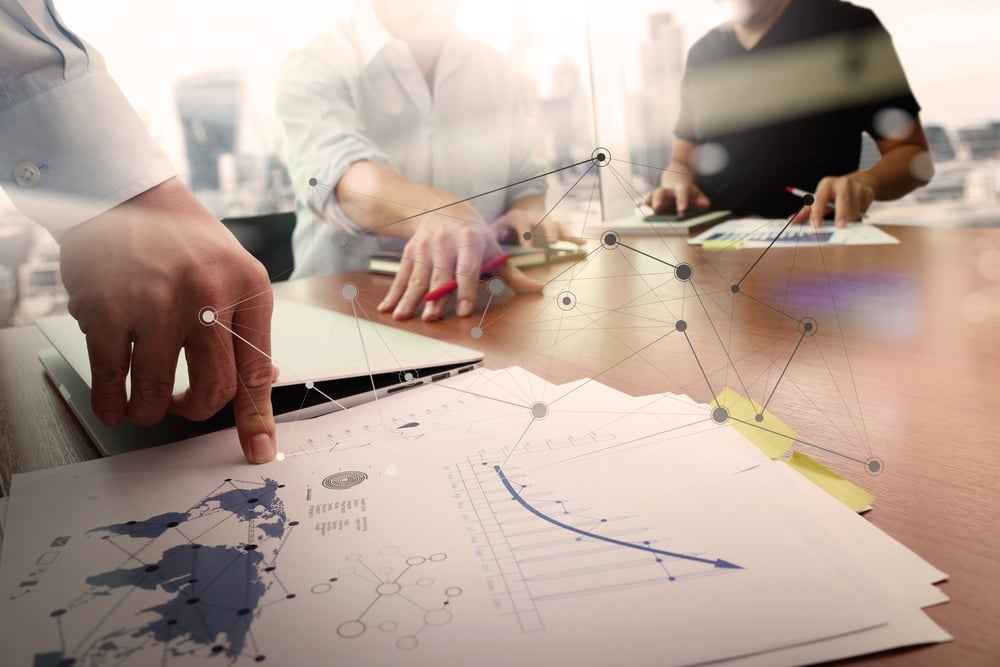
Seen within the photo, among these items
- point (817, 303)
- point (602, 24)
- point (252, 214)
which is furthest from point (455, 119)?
point (817, 303)

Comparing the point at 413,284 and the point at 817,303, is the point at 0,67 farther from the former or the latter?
the point at 817,303

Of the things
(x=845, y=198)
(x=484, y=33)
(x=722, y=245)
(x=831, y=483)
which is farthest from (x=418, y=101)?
(x=831, y=483)

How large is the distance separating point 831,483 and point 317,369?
319 millimetres

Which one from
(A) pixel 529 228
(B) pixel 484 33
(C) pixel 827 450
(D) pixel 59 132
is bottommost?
(C) pixel 827 450

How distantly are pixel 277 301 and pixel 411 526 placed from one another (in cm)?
23

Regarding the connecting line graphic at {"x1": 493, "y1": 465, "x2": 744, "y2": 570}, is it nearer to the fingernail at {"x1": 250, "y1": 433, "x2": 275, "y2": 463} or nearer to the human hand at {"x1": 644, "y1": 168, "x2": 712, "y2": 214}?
the fingernail at {"x1": 250, "y1": 433, "x2": 275, "y2": 463}

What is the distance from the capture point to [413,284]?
22.8 inches

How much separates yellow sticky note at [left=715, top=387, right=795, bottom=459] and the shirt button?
0.45m

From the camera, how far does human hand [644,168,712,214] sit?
59 centimetres

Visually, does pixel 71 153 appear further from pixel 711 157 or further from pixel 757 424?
pixel 711 157

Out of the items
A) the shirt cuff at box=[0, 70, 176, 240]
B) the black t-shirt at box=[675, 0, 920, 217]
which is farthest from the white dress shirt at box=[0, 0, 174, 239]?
the black t-shirt at box=[675, 0, 920, 217]

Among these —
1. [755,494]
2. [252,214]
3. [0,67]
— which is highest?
[0,67]

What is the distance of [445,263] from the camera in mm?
555

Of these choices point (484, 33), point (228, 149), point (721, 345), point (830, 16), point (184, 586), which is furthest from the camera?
point (830, 16)
